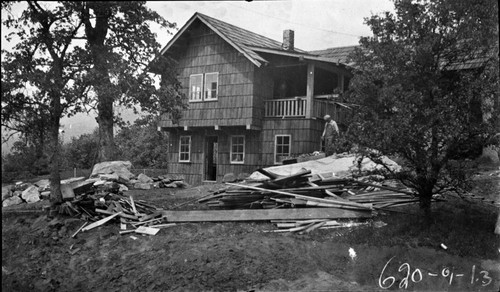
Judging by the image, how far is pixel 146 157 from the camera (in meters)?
13.2

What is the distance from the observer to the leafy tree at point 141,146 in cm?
980

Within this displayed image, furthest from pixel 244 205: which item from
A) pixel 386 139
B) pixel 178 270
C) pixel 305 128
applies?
pixel 305 128

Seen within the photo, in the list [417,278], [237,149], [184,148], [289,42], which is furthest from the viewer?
[184,148]

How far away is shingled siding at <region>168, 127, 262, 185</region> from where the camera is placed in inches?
686

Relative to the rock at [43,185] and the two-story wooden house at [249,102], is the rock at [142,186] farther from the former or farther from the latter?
the two-story wooden house at [249,102]

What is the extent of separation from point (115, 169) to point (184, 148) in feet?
26.9

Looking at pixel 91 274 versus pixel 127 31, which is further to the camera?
pixel 127 31

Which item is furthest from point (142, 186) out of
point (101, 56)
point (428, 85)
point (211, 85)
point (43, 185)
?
point (428, 85)

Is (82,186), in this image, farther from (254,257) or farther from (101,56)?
(254,257)

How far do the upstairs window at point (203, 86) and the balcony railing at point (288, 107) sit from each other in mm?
2283

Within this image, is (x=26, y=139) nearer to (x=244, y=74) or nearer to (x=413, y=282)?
(x=413, y=282)

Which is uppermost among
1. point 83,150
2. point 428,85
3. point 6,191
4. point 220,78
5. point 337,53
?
point 337,53

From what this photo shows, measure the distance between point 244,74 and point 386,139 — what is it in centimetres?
960

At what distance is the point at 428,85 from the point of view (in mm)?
7824
